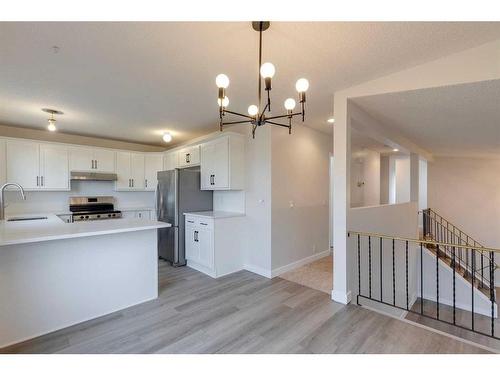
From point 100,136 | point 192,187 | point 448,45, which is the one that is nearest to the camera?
point 448,45

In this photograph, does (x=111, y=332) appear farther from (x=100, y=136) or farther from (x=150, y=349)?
(x=100, y=136)

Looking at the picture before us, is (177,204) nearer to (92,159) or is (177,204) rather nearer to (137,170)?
(137,170)

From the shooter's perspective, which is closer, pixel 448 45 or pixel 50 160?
pixel 448 45

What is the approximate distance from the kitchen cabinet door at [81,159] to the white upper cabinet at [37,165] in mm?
98

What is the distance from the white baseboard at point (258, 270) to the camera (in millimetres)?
3801

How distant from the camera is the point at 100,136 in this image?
17.6ft

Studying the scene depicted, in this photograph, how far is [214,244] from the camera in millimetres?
3801

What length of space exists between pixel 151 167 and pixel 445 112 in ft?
18.7

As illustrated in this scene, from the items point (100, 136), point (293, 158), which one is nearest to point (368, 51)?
point (293, 158)

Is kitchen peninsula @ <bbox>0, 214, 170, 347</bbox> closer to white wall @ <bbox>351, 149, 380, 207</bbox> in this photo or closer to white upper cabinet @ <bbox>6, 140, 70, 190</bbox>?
white upper cabinet @ <bbox>6, 140, 70, 190</bbox>

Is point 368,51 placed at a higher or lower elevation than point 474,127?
higher

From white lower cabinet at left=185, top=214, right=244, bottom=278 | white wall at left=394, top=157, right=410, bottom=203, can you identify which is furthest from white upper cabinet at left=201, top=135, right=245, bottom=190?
white wall at left=394, top=157, right=410, bottom=203

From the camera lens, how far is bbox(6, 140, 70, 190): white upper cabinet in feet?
14.0
